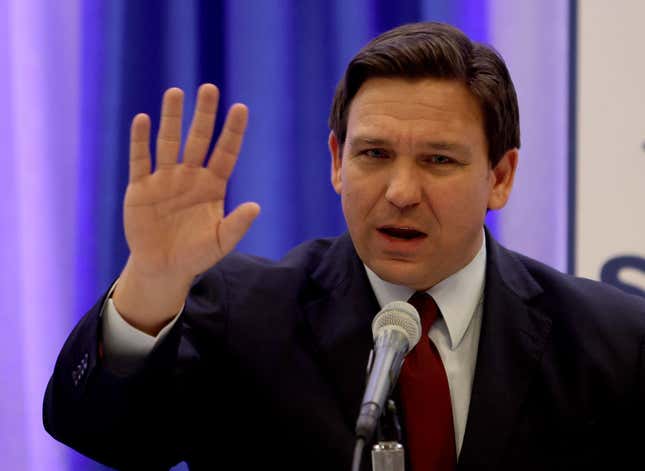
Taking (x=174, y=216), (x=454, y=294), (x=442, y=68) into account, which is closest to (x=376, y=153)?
(x=442, y=68)

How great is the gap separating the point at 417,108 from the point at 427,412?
54 centimetres

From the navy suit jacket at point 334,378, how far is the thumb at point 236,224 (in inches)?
9.4

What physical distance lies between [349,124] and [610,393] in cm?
71

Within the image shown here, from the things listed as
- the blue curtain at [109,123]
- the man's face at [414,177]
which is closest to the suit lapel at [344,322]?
the man's face at [414,177]

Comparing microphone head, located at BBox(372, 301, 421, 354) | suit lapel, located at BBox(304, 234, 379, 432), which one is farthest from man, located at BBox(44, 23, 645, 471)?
microphone head, located at BBox(372, 301, 421, 354)

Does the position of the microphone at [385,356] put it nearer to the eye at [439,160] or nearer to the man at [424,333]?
the man at [424,333]

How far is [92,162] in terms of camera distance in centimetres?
240

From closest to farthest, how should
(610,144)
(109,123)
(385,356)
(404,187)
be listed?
(385,356)
(404,187)
(109,123)
(610,144)

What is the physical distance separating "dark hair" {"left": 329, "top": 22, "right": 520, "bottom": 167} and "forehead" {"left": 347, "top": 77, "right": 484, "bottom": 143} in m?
0.02

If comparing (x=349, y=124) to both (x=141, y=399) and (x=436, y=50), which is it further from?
(x=141, y=399)

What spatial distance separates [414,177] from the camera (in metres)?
1.59

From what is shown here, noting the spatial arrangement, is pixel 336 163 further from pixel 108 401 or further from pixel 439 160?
pixel 108 401

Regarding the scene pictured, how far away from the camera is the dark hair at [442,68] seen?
166 centimetres

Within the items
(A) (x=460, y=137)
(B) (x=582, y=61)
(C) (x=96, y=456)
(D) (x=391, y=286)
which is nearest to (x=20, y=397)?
(C) (x=96, y=456)
